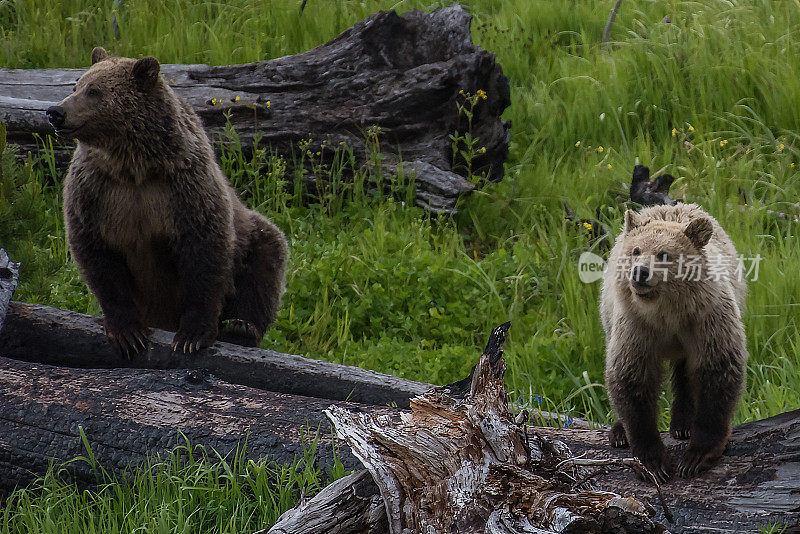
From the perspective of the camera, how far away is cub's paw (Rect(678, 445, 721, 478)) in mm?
3178

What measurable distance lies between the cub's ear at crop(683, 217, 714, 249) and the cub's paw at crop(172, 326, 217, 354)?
239cm

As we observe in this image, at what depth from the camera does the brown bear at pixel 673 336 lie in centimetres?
332

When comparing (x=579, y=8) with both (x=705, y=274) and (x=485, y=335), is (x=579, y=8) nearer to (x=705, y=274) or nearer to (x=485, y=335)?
(x=485, y=335)

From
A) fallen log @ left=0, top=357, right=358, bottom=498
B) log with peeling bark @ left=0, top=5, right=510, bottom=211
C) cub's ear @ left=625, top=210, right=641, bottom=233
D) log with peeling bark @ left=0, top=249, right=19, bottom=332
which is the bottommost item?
fallen log @ left=0, top=357, right=358, bottom=498

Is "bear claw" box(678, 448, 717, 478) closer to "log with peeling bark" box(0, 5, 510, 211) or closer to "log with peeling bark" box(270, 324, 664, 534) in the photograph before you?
"log with peeling bark" box(270, 324, 664, 534)

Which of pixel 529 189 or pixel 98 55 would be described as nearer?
pixel 98 55

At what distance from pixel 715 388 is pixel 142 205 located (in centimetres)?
286

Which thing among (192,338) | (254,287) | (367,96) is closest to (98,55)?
(254,287)

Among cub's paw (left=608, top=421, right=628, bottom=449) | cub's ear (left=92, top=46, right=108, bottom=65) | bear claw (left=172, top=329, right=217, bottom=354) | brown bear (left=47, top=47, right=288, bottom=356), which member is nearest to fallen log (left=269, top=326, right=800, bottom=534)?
cub's paw (left=608, top=421, right=628, bottom=449)

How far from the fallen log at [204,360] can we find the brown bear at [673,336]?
3.52ft

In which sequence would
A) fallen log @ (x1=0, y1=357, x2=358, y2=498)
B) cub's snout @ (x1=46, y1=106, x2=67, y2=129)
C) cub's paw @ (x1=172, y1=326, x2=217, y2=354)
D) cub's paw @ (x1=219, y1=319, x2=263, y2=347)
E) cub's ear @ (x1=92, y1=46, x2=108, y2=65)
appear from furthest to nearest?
1. cub's paw @ (x1=219, y1=319, x2=263, y2=347)
2. cub's ear @ (x1=92, y1=46, x2=108, y2=65)
3. cub's paw @ (x1=172, y1=326, x2=217, y2=354)
4. cub's snout @ (x1=46, y1=106, x2=67, y2=129)
5. fallen log @ (x1=0, y1=357, x2=358, y2=498)

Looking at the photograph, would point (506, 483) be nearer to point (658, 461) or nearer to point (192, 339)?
point (658, 461)

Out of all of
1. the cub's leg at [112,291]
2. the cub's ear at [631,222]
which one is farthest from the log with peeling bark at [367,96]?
the cub's ear at [631,222]

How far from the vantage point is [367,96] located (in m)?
6.70
